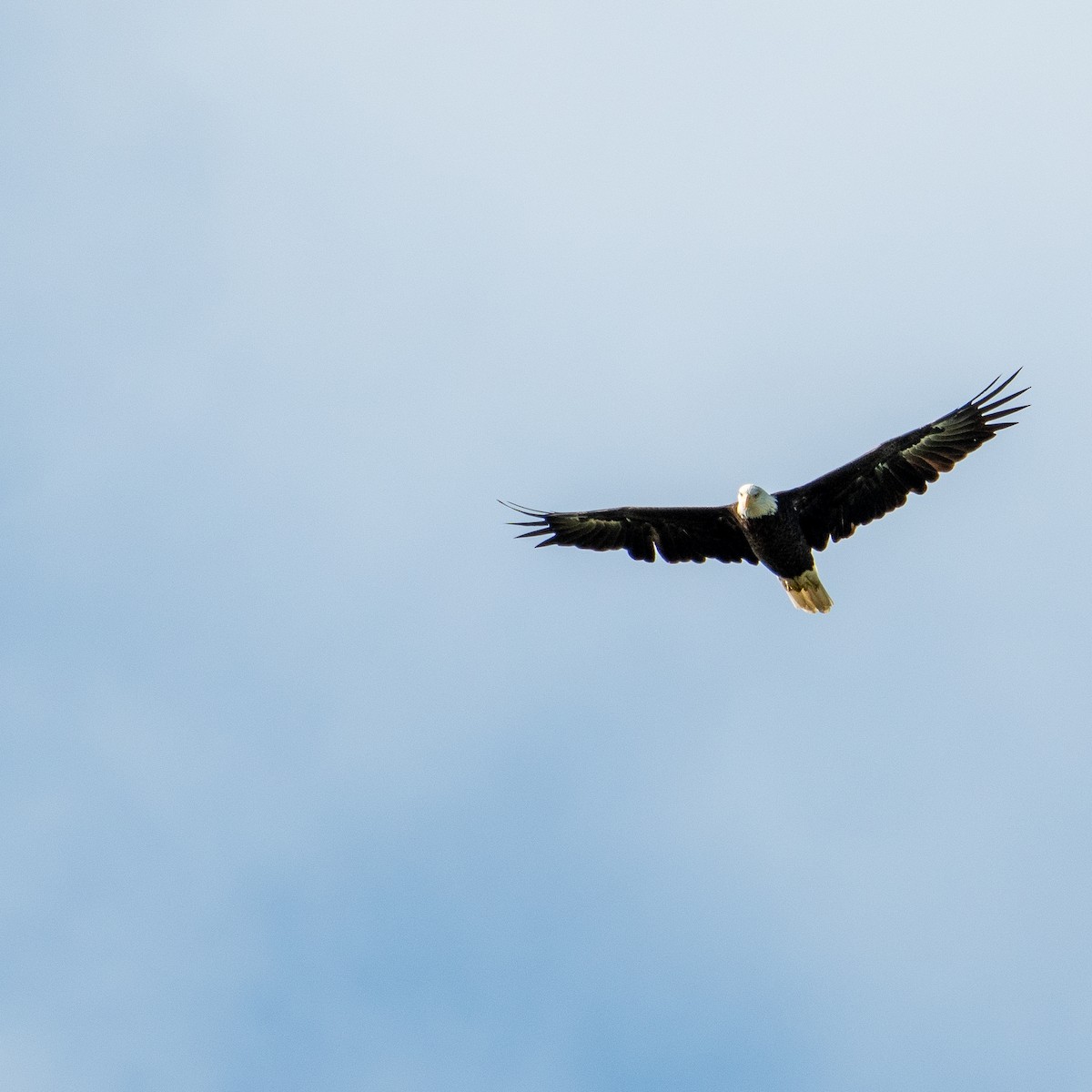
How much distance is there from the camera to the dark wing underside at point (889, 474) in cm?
1847

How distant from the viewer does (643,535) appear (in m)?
19.7

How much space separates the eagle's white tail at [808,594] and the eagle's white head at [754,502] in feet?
4.09

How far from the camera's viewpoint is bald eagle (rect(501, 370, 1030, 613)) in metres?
18.5

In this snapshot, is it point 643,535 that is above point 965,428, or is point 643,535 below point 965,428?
above

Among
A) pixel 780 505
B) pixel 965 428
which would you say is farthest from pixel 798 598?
pixel 965 428

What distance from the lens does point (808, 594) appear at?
64.3 feet

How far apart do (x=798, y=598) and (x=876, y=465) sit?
188cm

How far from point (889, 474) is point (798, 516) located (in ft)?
3.54

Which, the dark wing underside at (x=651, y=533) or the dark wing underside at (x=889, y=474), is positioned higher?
the dark wing underside at (x=651, y=533)

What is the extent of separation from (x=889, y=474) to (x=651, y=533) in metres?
2.75

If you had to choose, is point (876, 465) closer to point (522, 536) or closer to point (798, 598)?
point (798, 598)

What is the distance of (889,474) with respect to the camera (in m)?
18.8

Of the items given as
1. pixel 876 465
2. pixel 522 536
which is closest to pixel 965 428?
pixel 876 465

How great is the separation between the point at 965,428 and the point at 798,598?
107 inches
